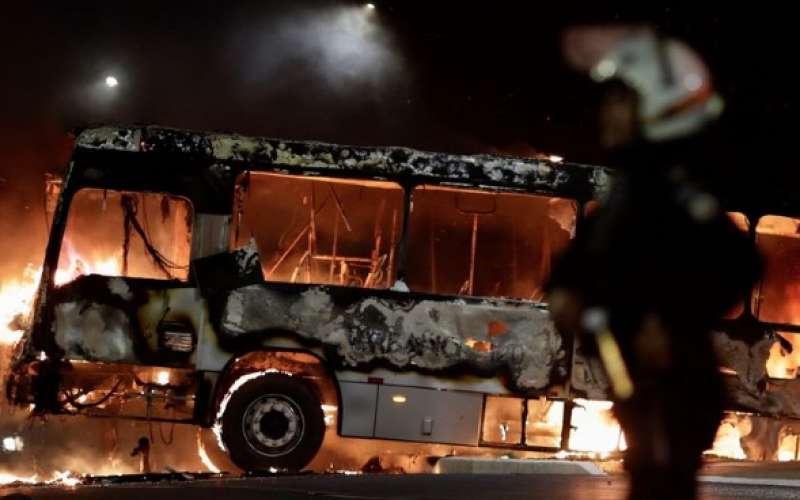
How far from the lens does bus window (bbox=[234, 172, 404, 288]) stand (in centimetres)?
951

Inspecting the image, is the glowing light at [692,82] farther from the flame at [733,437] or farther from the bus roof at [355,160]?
the flame at [733,437]

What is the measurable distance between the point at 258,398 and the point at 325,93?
71.8 ft

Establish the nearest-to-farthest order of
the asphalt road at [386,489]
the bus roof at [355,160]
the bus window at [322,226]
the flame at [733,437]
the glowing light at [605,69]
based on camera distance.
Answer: the glowing light at [605,69], the asphalt road at [386,489], the bus roof at [355,160], the bus window at [322,226], the flame at [733,437]

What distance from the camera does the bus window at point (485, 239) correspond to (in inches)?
376

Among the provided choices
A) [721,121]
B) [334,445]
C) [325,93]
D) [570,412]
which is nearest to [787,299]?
[570,412]

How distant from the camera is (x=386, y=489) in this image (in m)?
5.90

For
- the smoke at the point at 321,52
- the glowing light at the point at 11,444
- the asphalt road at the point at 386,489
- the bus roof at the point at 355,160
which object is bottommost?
the glowing light at the point at 11,444

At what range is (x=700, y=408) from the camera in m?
3.51

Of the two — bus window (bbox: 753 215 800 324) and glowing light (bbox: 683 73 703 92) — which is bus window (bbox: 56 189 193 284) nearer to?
bus window (bbox: 753 215 800 324)

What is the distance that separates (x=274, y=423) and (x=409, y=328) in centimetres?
147

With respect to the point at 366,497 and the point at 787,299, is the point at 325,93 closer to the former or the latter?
the point at 787,299

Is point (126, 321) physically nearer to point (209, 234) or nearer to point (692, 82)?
point (209, 234)

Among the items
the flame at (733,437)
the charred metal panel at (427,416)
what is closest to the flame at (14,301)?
the charred metal panel at (427,416)

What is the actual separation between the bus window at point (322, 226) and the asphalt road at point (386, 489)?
3272 mm
